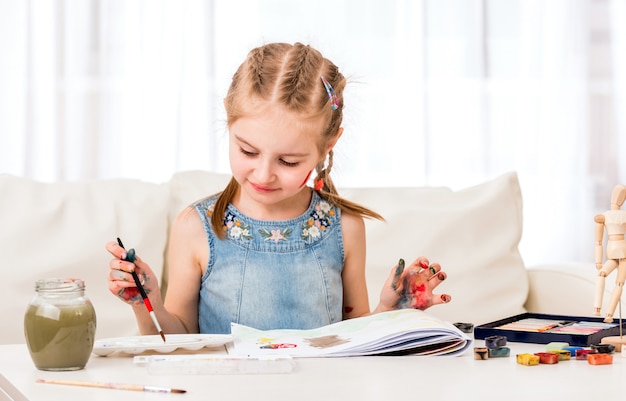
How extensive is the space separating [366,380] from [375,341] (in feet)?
0.53

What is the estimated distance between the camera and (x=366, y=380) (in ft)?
3.23

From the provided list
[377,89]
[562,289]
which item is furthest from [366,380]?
[377,89]

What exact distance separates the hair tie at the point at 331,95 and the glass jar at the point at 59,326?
0.53 metres

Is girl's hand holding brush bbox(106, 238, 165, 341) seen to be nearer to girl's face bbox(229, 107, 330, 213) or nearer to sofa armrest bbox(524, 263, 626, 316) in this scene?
girl's face bbox(229, 107, 330, 213)

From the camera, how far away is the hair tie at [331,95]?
1.40 metres

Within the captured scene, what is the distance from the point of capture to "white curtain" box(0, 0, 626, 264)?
8.96 ft

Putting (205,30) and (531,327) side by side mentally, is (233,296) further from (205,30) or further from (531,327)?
(205,30)

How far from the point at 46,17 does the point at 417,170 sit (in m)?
1.29

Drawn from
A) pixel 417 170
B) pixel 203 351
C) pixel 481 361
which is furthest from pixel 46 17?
pixel 481 361

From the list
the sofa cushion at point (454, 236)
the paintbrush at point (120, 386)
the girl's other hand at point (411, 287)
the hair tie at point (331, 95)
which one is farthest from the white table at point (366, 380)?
the sofa cushion at point (454, 236)

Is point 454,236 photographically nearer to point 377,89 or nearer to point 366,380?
point 366,380

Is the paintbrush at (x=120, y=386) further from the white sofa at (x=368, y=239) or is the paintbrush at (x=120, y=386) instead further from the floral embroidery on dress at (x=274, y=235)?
the white sofa at (x=368, y=239)

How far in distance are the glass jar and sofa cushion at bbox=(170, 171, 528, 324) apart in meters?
0.84

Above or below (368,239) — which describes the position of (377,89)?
above
